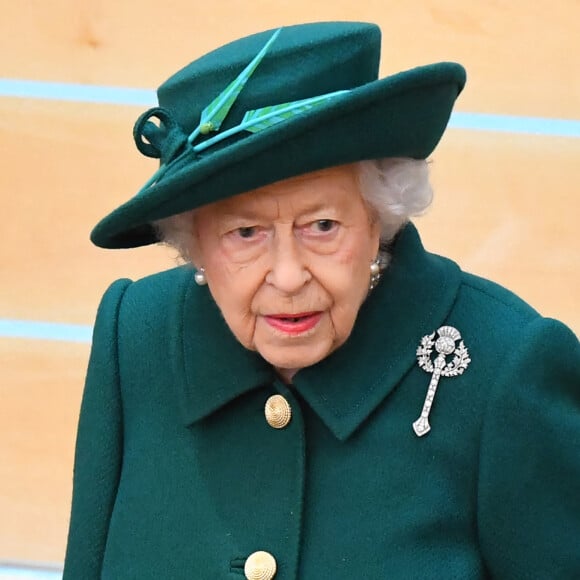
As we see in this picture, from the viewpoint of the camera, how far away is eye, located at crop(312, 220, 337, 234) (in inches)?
38.1

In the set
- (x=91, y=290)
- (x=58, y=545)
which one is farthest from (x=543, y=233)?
(x=58, y=545)

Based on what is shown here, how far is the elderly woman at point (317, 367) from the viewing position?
0.91 m

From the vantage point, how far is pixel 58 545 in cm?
205

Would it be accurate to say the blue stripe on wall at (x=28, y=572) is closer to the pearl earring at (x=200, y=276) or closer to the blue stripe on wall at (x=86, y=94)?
the blue stripe on wall at (x=86, y=94)

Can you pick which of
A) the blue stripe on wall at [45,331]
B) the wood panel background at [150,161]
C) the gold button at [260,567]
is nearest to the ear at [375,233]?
the gold button at [260,567]

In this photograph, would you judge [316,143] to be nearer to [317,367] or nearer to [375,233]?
[375,233]

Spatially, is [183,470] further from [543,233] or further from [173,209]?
[543,233]

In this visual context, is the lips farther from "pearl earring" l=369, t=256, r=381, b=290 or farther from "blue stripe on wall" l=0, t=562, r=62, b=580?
"blue stripe on wall" l=0, t=562, r=62, b=580

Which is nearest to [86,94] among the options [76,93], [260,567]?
[76,93]

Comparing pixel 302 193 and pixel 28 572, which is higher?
pixel 302 193

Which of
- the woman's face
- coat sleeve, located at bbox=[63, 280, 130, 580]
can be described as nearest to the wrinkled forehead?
the woman's face

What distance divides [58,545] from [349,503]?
1.20 meters

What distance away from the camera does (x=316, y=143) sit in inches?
34.4

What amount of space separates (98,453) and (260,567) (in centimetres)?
28
